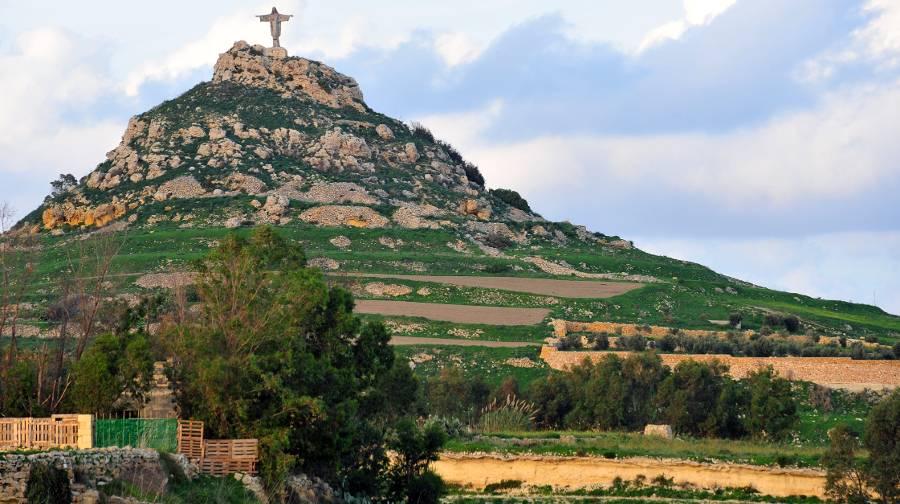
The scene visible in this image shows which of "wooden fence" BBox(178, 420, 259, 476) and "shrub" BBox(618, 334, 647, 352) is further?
"shrub" BBox(618, 334, 647, 352)

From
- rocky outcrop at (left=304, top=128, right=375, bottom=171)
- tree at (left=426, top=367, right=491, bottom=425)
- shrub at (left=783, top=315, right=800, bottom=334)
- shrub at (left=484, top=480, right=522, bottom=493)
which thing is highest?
rocky outcrop at (left=304, top=128, right=375, bottom=171)

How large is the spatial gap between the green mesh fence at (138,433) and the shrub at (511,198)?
98648mm

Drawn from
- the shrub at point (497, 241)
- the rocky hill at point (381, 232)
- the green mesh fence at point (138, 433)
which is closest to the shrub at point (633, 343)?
the rocky hill at point (381, 232)

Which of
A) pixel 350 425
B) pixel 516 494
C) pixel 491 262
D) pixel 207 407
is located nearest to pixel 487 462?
pixel 516 494

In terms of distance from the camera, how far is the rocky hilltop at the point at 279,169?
11550 cm

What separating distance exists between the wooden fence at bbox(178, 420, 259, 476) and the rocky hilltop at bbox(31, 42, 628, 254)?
7453 cm

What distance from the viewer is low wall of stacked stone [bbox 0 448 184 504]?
27.2m

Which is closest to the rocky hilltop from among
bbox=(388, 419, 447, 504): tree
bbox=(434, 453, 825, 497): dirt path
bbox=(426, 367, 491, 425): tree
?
bbox=(426, 367, 491, 425): tree

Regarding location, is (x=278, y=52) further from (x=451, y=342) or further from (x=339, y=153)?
(x=451, y=342)

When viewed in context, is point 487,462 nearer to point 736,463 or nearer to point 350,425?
point 736,463

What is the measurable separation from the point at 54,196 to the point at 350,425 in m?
88.6

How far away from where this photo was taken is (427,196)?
123125mm

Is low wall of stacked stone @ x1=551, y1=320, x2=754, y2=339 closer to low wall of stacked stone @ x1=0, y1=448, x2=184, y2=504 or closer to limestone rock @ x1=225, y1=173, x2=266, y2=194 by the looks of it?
limestone rock @ x1=225, y1=173, x2=266, y2=194

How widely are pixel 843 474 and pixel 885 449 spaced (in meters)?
1.63
